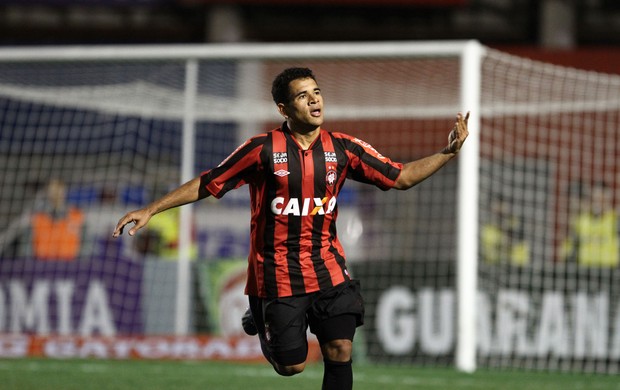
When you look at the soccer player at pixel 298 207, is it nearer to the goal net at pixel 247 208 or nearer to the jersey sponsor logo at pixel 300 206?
the jersey sponsor logo at pixel 300 206

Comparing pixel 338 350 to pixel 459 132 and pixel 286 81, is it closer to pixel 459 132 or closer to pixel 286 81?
pixel 459 132

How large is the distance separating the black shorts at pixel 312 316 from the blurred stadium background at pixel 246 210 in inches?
171

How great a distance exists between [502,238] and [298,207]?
19.1 feet

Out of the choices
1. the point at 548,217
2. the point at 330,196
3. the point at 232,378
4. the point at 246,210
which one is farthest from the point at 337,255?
the point at 246,210

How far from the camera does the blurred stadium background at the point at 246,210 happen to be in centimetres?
1070

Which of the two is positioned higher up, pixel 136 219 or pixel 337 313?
pixel 136 219

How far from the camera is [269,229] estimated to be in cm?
600

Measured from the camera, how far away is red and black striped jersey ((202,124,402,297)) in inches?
233

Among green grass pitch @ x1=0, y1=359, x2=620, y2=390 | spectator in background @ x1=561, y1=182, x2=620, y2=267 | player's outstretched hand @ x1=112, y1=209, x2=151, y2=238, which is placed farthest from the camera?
spectator in background @ x1=561, y1=182, x2=620, y2=267

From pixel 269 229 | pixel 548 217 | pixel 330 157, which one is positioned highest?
pixel 548 217

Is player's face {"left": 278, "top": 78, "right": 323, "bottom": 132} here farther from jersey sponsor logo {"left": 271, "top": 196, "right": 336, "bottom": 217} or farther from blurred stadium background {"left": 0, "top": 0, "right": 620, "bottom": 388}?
blurred stadium background {"left": 0, "top": 0, "right": 620, "bottom": 388}

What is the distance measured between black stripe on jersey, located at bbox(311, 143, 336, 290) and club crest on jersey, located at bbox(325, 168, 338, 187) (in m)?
0.02

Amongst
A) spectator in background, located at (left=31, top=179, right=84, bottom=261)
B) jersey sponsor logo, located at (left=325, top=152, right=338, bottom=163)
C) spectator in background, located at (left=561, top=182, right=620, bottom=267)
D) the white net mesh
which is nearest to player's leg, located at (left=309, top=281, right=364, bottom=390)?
jersey sponsor logo, located at (left=325, top=152, right=338, bottom=163)

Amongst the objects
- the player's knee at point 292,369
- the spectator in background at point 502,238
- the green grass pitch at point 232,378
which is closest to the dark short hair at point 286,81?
the player's knee at point 292,369
